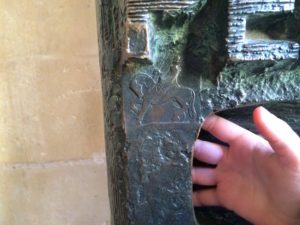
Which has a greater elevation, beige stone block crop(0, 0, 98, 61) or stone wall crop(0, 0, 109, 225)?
beige stone block crop(0, 0, 98, 61)

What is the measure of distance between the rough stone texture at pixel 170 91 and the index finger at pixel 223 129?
0.14 metres

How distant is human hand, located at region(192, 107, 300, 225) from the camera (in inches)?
23.9

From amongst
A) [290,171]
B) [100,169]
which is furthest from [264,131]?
[100,169]

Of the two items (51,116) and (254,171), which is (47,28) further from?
(254,171)

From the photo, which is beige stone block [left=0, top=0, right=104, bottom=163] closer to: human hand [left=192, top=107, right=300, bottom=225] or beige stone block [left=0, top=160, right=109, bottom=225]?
beige stone block [left=0, top=160, right=109, bottom=225]

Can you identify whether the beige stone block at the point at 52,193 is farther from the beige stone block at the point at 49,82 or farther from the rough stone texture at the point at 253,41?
the rough stone texture at the point at 253,41

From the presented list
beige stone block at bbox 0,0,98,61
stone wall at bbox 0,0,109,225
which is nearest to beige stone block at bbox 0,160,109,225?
stone wall at bbox 0,0,109,225

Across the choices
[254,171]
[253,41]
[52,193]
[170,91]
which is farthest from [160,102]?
[52,193]

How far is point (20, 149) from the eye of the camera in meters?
0.87

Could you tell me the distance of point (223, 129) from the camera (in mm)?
717

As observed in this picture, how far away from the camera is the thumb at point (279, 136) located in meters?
0.59

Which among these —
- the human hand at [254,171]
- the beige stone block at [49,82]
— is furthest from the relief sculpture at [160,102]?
the beige stone block at [49,82]

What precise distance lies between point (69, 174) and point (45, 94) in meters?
0.18

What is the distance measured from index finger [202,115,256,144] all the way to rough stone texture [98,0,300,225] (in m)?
0.14
